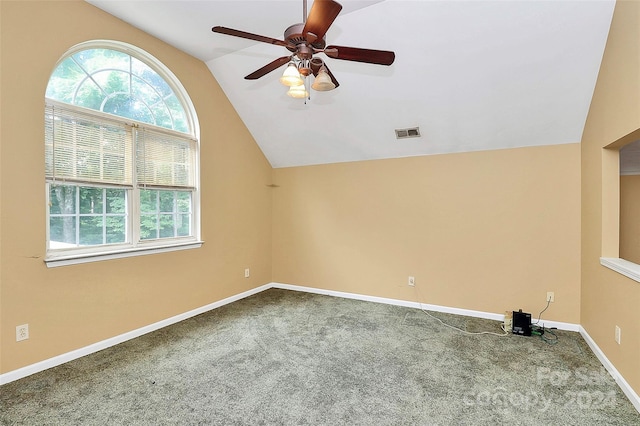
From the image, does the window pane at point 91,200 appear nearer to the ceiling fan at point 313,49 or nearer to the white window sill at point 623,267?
the ceiling fan at point 313,49

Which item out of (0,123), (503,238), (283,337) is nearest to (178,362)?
(283,337)

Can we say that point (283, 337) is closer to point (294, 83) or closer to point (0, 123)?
point (294, 83)

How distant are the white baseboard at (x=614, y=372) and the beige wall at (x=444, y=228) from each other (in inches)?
17.7

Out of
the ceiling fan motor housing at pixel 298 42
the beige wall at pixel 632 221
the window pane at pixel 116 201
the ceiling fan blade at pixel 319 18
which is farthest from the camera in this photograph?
the beige wall at pixel 632 221

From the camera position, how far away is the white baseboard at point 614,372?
6.47ft

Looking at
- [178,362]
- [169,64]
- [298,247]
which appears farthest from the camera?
[298,247]

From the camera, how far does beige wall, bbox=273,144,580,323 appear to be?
128 inches

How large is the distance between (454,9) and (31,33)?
3.30 meters

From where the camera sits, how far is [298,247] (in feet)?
15.7

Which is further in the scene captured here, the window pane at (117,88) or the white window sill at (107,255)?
the window pane at (117,88)

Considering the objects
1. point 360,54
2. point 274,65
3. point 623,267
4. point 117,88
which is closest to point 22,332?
point 117,88

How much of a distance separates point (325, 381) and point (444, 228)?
7.85 ft

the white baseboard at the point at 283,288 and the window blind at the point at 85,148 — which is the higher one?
the window blind at the point at 85,148

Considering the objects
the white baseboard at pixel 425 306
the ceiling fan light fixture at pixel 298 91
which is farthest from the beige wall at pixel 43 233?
the ceiling fan light fixture at pixel 298 91
